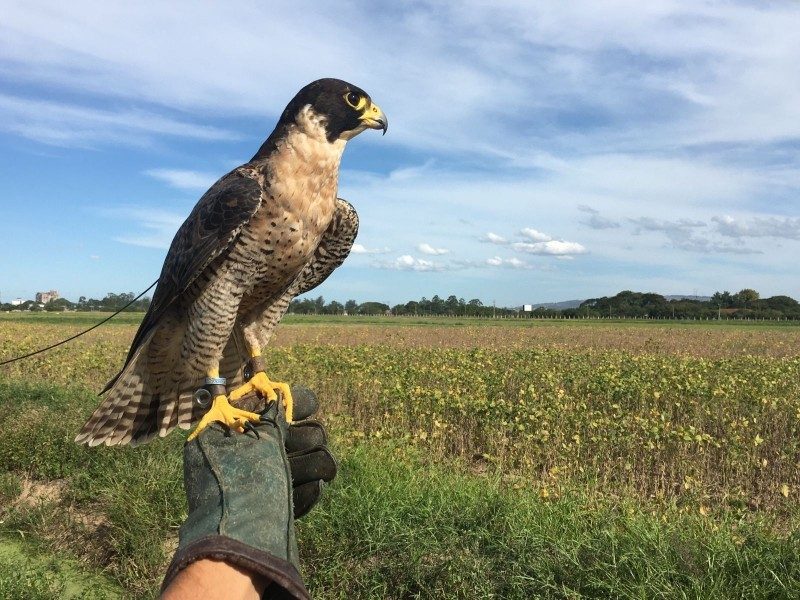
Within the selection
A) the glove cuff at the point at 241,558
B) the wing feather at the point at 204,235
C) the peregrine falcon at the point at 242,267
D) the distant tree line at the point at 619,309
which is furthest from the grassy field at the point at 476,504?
the distant tree line at the point at 619,309

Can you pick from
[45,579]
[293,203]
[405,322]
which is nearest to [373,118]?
[293,203]

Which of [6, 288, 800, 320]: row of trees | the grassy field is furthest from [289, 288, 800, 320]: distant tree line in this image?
the grassy field

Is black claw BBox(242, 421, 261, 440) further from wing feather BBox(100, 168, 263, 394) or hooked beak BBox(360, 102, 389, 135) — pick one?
hooked beak BBox(360, 102, 389, 135)

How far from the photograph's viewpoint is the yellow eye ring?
3.64m

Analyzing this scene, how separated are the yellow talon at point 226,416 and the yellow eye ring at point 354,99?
1806mm

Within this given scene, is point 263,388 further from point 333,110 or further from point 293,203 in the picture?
point 333,110

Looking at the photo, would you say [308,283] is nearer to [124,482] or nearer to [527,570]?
[527,570]

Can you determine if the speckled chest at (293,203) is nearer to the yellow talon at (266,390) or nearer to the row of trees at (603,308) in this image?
the yellow talon at (266,390)

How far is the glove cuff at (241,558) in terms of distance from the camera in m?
1.84

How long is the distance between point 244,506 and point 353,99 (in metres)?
2.42

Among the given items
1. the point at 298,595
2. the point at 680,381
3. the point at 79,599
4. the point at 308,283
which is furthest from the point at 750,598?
the point at 680,381

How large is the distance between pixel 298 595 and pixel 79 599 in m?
3.42

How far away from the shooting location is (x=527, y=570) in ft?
13.3

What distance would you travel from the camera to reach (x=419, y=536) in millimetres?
4516
